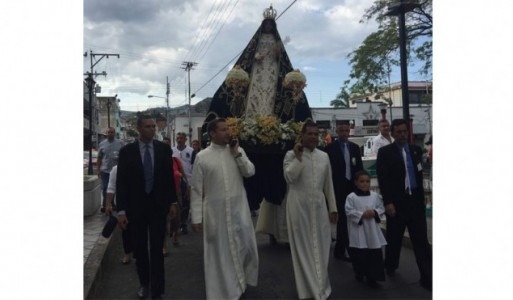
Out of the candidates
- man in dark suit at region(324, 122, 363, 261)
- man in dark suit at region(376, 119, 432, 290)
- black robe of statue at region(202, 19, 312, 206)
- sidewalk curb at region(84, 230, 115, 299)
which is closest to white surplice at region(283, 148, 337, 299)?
man in dark suit at region(376, 119, 432, 290)

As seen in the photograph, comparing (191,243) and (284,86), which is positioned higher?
(284,86)

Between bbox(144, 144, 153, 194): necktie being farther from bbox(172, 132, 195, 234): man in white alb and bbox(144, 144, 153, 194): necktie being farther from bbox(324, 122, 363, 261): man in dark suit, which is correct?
bbox(172, 132, 195, 234): man in white alb

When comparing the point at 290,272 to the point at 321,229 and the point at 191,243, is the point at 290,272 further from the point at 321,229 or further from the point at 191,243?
the point at 191,243

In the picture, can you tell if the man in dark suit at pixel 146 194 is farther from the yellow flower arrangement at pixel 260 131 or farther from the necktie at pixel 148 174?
the yellow flower arrangement at pixel 260 131

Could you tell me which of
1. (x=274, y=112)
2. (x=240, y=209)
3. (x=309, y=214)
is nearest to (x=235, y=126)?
(x=274, y=112)

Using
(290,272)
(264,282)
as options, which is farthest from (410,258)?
(264,282)

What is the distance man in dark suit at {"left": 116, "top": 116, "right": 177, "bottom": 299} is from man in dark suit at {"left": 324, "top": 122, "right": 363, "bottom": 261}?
2230 mm

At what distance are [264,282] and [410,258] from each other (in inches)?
79.9

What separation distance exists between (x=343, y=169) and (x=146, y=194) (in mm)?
2515

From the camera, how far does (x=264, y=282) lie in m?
5.12

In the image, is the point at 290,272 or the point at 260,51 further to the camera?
the point at 260,51

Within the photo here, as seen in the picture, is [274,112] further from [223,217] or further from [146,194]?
[146,194]

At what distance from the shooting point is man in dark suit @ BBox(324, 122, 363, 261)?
5.84 meters

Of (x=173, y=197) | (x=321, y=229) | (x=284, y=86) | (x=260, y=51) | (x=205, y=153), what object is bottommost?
(x=321, y=229)
